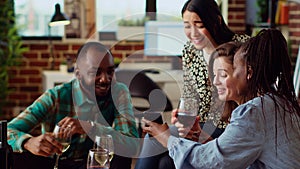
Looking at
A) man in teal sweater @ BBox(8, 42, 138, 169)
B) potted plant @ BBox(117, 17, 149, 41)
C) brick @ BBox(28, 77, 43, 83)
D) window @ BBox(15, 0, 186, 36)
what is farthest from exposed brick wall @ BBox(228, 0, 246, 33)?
man in teal sweater @ BBox(8, 42, 138, 169)

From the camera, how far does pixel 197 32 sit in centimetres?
270

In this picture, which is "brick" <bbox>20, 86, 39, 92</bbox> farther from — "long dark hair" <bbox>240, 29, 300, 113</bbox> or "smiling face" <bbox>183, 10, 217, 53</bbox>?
"long dark hair" <bbox>240, 29, 300, 113</bbox>

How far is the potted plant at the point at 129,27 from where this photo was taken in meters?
5.46

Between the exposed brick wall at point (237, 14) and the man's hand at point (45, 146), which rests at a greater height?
the exposed brick wall at point (237, 14)

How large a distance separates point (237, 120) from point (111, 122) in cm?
105

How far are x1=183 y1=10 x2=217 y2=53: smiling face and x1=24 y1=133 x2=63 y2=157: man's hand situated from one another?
893mm

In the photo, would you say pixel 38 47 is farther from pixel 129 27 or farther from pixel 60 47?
pixel 129 27

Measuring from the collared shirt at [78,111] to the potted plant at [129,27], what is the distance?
2.71 metres

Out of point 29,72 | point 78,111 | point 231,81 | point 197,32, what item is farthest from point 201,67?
point 29,72

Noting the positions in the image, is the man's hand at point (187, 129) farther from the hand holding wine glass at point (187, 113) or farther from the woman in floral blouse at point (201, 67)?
the woman in floral blouse at point (201, 67)

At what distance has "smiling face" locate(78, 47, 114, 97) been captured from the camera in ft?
8.59

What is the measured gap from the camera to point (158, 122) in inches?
83.2

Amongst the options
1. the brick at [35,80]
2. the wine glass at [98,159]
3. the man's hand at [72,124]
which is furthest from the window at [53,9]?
the wine glass at [98,159]

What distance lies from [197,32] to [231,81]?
0.71 metres
